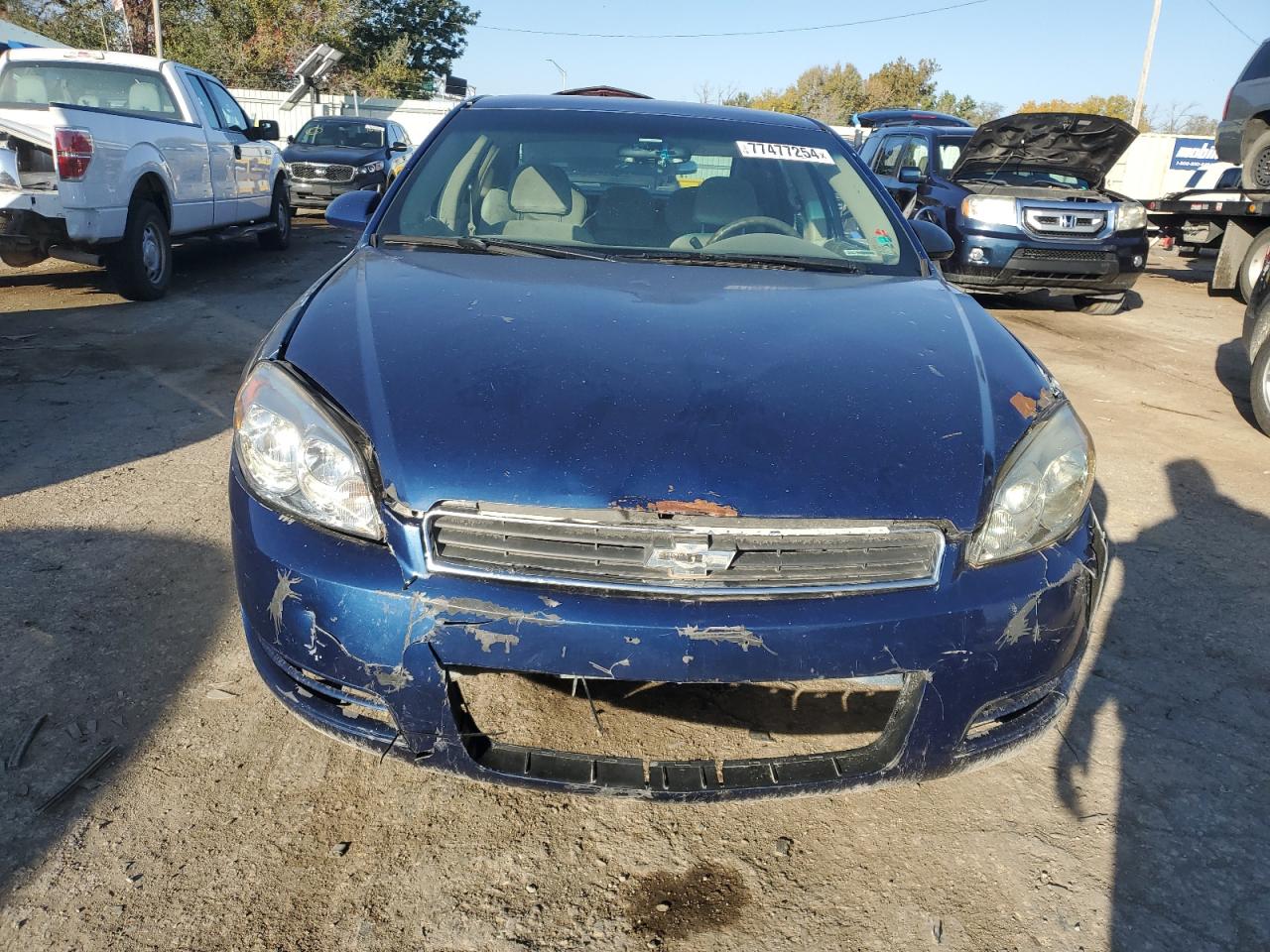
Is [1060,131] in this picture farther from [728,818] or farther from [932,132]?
[728,818]

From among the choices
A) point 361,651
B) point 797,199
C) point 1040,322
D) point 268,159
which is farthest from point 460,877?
point 268,159

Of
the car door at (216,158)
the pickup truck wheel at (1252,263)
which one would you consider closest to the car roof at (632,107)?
the car door at (216,158)

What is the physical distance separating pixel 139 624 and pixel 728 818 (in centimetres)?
182

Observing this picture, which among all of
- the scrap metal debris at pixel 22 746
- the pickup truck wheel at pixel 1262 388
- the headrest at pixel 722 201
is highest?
the headrest at pixel 722 201

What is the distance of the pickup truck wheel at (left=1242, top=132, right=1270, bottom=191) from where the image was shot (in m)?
10.3

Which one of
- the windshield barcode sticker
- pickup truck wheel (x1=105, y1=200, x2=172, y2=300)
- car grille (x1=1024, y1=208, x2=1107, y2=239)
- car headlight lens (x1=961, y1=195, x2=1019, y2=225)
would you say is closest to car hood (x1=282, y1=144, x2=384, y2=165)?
pickup truck wheel (x1=105, y1=200, x2=172, y2=300)

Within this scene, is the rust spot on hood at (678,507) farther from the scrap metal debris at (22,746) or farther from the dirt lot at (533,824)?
the scrap metal debris at (22,746)

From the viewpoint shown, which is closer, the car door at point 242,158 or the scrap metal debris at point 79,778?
the scrap metal debris at point 79,778

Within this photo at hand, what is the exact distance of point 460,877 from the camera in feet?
6.56

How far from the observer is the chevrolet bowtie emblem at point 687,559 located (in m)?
1.82

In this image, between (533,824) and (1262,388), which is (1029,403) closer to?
(533,824)

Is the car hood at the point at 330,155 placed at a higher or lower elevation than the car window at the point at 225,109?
lower

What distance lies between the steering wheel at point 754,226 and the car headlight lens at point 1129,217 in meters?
6.85

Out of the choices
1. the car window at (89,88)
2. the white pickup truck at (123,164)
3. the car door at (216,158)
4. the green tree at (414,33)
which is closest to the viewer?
the white pickup truck at (123,164)
